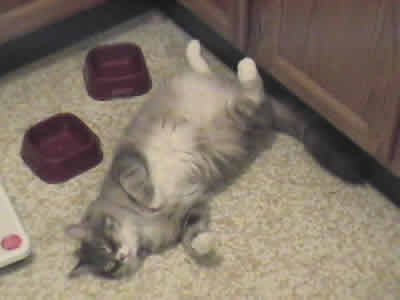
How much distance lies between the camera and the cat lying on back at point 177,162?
62.1 inches

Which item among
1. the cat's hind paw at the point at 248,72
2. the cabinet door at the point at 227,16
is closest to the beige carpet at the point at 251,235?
the cat's hind paw at the point at 248,72

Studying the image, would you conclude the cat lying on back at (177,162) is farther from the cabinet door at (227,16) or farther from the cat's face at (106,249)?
the cabinet door at (227,16)

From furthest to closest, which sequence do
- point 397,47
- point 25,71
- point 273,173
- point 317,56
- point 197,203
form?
point 25,71
point 273,173
point 197,203
point 317,56
point 397,47

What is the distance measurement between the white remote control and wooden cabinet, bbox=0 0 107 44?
1.89 ft

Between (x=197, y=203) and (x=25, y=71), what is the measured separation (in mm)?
866

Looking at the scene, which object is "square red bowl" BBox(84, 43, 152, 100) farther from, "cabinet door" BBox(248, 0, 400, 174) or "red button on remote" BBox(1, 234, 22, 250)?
"red button on remote" BBox(1, 234, 22, 250)

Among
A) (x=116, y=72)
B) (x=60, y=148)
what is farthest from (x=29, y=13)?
(x=60, y=148)

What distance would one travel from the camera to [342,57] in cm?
148

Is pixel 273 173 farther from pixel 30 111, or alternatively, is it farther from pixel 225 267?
pixel 30 111

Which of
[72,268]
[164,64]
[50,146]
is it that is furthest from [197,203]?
[164,64]

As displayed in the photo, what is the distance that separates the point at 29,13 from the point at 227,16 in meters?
0.63

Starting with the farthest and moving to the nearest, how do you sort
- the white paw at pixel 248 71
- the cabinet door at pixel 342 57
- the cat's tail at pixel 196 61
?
the cat's tail at pixel 196 61, the white paw at pixel 248 71, the cabinet door at pixel 342 57

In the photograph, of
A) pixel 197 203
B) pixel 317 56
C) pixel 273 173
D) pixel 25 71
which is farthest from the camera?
pixel 25 71

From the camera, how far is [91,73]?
1985mm
